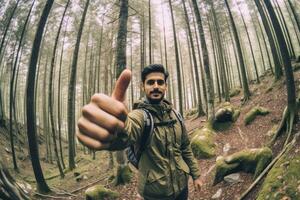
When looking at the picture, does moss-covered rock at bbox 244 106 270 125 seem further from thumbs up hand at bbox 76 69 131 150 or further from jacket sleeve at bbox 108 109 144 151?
thumbs up hand at bbox 76 69 131 150

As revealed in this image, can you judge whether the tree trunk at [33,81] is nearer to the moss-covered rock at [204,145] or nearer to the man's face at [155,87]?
the man's face at [155,87]

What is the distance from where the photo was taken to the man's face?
2.79m

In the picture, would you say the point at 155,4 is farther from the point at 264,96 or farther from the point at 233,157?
the point at 233,157

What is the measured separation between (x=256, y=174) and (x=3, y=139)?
70.6 feet

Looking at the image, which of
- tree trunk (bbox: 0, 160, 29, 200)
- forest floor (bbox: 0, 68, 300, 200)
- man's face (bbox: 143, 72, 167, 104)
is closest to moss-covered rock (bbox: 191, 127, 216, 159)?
forest floor (bbox: 0, 68, 300, 200)

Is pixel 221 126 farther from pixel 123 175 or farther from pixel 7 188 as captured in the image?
pixel 7 188

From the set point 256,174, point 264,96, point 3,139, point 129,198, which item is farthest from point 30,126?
point 3,139

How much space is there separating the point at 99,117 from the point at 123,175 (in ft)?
24.6

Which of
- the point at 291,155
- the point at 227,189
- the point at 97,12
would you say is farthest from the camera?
the point at 97,12

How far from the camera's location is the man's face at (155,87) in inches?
110

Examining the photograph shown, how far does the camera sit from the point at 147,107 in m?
2.71

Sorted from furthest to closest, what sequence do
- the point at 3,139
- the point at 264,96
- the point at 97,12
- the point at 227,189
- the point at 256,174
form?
the point at 3,139, the point at 97,12, the point at 264,96, the point at 227,189, the point at 256,174

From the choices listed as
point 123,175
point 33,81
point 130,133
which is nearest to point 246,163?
point 123,175

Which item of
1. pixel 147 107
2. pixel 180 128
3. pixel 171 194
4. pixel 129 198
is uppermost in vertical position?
pixel 147 107
